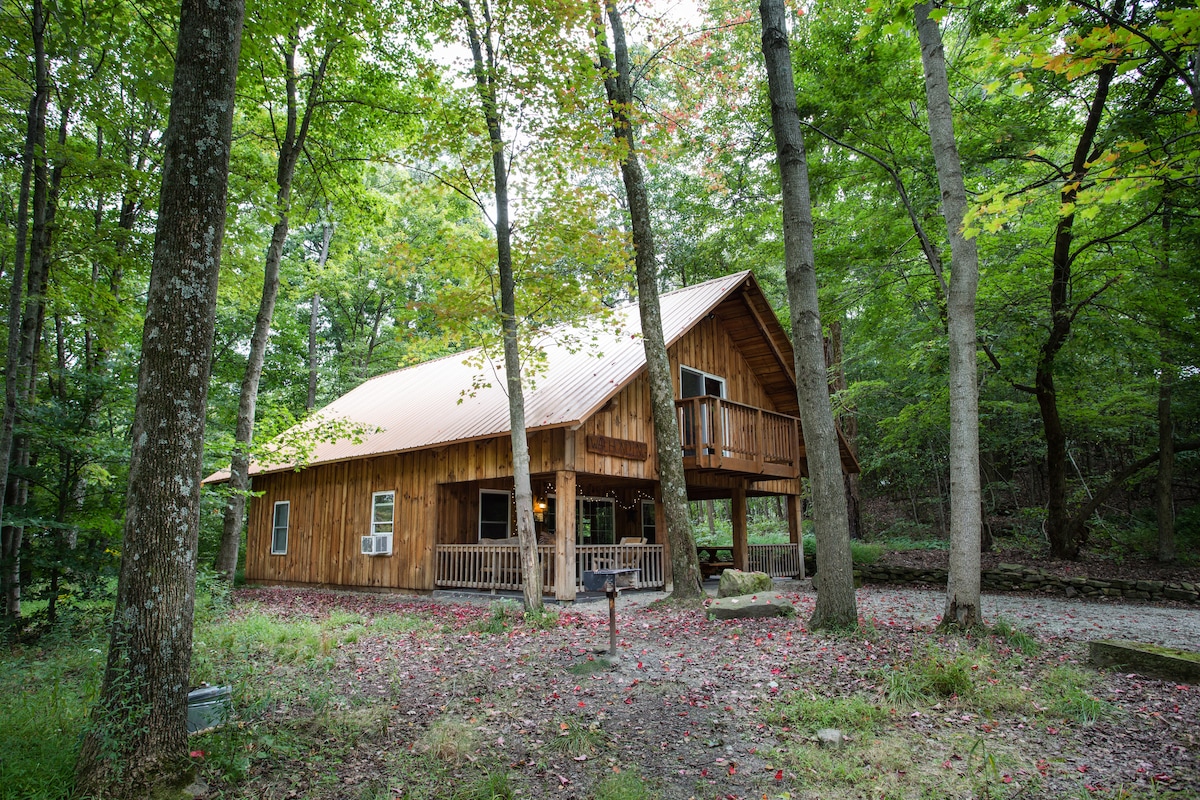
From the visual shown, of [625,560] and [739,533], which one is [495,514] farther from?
[739,533]

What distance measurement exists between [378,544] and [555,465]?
5157 mm

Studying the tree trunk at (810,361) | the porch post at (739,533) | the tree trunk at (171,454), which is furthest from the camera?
the porch post at (739,533)

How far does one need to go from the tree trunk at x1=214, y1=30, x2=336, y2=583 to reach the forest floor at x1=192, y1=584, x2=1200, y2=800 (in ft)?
17.5

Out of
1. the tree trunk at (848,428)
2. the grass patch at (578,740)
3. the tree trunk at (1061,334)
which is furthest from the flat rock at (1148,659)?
the tree trunk at (848,428)

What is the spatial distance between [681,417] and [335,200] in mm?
8648

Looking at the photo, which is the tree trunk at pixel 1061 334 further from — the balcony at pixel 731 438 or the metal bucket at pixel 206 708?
the metal bucket at pixel 206 708

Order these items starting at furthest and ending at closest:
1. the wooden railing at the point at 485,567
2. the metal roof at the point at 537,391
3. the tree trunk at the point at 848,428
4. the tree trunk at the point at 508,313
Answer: the tree trunk at the point at 848,428, the wooden railing at the point at 485,567, the metal roof at the point at 537,391, the tree trunk at the point at 508,313

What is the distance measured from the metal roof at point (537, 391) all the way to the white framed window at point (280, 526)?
1.28 metres

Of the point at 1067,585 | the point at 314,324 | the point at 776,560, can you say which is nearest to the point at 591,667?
the point at 1067,585

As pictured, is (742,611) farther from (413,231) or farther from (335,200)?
(413,231)

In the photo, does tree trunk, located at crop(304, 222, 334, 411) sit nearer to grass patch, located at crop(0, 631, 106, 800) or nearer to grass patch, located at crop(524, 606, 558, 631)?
grass patch, located at crop(524, 606, 558, 631)

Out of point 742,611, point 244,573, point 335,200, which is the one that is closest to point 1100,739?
point 742,611

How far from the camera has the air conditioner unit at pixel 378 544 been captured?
14.1 m

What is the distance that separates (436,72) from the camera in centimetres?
1112
